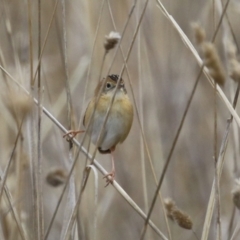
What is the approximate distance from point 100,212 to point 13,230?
0.87 metres

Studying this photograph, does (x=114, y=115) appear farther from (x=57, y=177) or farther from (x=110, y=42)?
(x=110, y=42)

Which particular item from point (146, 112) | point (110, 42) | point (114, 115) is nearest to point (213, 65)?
point (110, 42)

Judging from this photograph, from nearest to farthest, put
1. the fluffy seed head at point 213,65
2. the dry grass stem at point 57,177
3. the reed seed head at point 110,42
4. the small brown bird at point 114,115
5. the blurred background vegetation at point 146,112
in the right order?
the fluffy seed head at point 213,65
the reed seed head at point 110,42
the dry grass stem at point 57,177
the small brown bird at point 114,115
the blurred background vegetation at point 146,112

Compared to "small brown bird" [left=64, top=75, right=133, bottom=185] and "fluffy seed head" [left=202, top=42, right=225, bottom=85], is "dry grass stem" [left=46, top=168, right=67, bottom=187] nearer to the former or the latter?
"small brown bird" [left=64, top=75, right=133, bottom=185]

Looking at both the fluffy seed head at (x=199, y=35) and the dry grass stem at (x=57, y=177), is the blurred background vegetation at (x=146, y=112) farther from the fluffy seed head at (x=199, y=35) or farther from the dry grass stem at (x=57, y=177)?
the fluffy seed head at (x=199, y=35)

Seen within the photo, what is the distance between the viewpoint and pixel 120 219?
2.78 m

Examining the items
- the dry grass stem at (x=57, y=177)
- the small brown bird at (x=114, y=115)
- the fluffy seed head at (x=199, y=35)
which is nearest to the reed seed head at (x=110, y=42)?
the fluffy seed head at (x=199, y=35)

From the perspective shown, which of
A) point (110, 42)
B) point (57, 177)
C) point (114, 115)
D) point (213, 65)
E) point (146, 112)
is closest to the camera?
point (213, 65)

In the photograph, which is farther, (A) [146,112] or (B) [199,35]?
(A) [146,112]

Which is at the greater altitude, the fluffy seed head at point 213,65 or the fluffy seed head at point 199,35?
the fluffy seed head at point 199,35

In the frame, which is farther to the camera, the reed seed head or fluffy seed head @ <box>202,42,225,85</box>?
the reed seed head

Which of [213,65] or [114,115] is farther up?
[213,65]

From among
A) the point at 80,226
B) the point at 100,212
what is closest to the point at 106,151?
the point at 100,212

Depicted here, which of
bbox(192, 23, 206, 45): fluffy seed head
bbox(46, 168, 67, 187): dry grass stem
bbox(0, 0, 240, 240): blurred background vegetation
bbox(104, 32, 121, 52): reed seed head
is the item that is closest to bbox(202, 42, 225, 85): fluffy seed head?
bbox(192, 23, 206, 45): fluffy seed head
